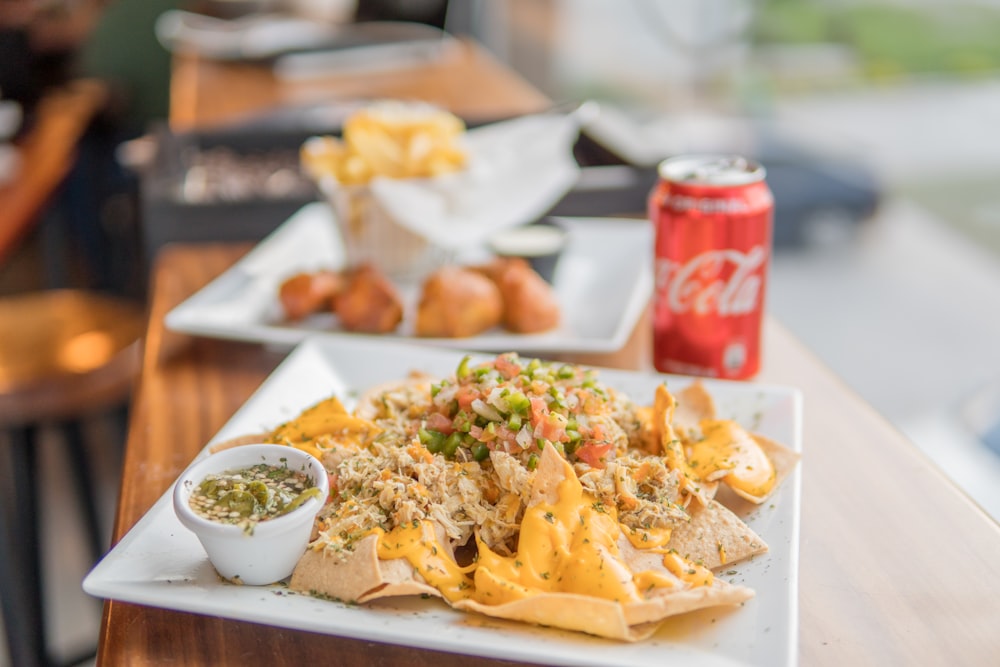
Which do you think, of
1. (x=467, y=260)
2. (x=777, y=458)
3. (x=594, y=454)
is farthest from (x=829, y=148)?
(x=594, y=454)

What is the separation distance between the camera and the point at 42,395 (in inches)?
83.9

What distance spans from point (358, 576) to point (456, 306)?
29.2 inches

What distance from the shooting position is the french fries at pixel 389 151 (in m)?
1.86

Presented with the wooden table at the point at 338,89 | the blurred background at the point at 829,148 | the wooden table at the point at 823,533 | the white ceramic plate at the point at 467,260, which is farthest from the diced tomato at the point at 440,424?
the wooden table at the point at 338,89

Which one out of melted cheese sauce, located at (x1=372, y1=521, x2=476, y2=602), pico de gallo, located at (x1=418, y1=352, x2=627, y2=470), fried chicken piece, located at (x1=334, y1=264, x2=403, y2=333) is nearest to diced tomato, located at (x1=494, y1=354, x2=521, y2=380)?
pico de gallo, located at (x1=418, y1=352, x2=627, y2=470)

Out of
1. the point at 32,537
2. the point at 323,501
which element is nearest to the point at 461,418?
the point at 323,501

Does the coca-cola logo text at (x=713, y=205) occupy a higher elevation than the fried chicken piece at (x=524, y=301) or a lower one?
higher

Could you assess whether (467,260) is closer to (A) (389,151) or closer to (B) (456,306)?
(A) (389,151)

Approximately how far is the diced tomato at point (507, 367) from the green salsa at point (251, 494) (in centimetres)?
28

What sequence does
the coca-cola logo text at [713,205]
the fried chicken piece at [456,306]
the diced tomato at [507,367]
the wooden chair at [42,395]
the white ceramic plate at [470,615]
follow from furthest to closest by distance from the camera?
the wooden chair at [42,395] < the fried chicken piece at [456,306] < the coca-cola logo text at [713,205] < the diced tomato at [507,367] < the white ceramic plate at [470,615]

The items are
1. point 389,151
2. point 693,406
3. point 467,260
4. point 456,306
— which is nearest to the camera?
point 693,406

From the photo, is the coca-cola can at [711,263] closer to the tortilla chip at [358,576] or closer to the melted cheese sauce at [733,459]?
the melted cheese sauce at [733,459]

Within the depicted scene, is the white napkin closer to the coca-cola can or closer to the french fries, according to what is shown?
the french fries

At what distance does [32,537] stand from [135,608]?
1.27m
